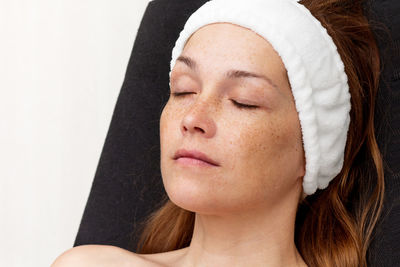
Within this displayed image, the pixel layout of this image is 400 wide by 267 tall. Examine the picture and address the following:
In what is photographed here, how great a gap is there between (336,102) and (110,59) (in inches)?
49.1

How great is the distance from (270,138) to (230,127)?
0.31ft

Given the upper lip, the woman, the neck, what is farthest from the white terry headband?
the upper lip

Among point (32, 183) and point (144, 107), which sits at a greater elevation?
point (144, 107)

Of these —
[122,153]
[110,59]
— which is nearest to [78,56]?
[110,59]

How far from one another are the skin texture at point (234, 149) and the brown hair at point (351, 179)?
155mm

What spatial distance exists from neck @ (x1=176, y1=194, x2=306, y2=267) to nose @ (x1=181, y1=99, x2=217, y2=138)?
0.71 feet

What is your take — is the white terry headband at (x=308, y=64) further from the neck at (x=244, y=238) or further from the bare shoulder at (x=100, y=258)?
the bare shoulder at (x=100, y=258)

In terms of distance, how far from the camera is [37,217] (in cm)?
272

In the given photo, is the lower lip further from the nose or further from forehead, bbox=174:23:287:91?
forehead, bbox=174:23:287:91

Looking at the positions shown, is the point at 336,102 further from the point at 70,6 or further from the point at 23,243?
the point at 23,243

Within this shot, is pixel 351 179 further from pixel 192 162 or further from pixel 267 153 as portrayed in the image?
pixel 192 162

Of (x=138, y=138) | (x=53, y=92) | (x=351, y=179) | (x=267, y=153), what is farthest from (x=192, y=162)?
(x=53, y=92)

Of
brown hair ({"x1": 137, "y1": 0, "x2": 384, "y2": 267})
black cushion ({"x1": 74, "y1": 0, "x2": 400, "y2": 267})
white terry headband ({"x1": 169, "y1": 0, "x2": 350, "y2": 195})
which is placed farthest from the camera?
black cushion ({"x1": 74, "y1": 0, "x2": 400, "y2": 267})

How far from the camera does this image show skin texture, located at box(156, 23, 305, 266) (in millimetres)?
1463
